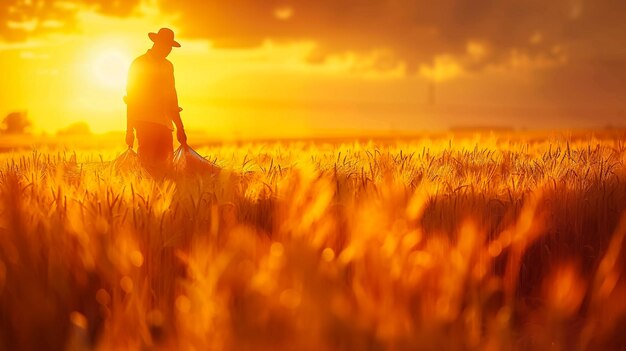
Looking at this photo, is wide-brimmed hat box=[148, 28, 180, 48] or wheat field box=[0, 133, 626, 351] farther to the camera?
wide-brimmed hat box=[148, 28, 180, 48]

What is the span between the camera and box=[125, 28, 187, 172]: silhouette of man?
6719mm

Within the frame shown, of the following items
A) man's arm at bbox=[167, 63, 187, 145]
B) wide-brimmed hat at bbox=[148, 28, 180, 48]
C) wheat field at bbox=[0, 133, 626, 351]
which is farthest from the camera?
man's arm at bbox=[167, 63, 187, 145]

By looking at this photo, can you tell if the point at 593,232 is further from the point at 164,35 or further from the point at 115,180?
the point at 164,35

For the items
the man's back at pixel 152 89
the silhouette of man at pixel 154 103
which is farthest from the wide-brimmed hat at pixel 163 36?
the man's back at pixel 152 89

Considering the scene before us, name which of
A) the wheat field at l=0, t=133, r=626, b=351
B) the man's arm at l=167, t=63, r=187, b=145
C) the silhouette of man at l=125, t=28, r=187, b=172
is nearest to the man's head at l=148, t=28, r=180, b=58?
the silhouette of man at l=125, t=28, r=187, b=172

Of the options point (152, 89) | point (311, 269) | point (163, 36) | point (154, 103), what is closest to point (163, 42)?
point (163, 36)

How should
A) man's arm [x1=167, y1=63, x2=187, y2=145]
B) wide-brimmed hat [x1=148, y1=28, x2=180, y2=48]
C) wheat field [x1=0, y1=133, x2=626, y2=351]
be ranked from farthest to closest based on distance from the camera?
man's arm [x1=167, y1=63, x2=187, y2=145] < wide-brimmed hat [x1=148, y1=28, x2=180, y2=48] < wheat field [x1=0, y1=133, x2=626, y2=351]

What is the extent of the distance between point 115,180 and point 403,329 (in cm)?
235

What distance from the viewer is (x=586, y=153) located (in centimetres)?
616

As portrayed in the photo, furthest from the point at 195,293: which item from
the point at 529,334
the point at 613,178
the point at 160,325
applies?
the point at 613,178

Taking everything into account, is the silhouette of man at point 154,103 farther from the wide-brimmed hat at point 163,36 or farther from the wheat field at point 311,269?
the wheat field at point 311,269

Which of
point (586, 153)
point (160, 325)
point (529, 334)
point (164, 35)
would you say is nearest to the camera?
point (160, 325)

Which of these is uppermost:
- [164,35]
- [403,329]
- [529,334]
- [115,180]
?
[164,35]

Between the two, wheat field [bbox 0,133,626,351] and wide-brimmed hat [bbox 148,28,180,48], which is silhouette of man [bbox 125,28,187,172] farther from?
wheat field [bbox 0,133,626,351]
